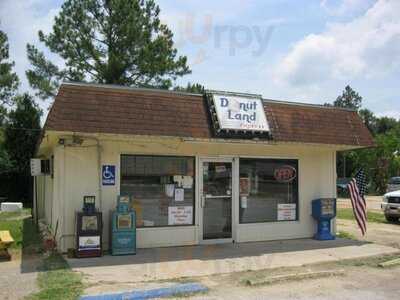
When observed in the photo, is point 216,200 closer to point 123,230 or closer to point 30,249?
point 123,230

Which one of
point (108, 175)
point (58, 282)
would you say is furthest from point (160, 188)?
point (58, 282)

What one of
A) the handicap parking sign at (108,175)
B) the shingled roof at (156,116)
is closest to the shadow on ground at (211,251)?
the handicap parking sign at (108,175)

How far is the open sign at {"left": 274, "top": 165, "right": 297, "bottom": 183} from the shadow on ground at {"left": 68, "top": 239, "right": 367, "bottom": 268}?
1628mm

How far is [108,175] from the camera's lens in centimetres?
1030

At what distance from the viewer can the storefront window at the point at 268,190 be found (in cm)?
1191

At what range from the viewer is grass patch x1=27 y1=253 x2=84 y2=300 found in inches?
270

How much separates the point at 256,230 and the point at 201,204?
1754mm

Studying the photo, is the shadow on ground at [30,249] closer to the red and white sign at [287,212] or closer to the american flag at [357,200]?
the red and white sign at [287,212]

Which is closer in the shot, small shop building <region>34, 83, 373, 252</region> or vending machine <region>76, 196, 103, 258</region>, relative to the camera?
vending machine <region>76, 196, 103, 258</region>

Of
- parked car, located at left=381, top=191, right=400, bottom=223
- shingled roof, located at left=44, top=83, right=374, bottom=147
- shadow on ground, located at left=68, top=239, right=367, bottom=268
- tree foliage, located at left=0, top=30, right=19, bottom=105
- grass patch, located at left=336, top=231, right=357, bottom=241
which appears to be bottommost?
grass patch, located at left=336, top=231, right=357, bottom=241

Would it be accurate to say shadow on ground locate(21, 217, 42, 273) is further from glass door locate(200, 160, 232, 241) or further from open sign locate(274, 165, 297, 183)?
open sign locate(274, 165, 297, 183)

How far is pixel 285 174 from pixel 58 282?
6889mm

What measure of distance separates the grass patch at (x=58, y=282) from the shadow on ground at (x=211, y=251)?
340mm

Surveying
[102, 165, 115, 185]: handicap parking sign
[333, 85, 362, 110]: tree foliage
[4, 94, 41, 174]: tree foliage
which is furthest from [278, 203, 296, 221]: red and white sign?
[333, 85, 362, 110]: tree foliage
